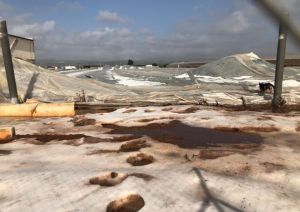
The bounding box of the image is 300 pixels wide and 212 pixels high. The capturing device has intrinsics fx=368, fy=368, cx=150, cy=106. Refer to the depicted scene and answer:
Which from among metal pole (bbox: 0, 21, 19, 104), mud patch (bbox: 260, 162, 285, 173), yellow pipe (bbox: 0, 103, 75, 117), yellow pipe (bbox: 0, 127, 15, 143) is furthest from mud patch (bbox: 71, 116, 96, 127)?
mud patch (bbox: 260, 162, 285, 173)

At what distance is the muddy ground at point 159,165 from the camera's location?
4215mm

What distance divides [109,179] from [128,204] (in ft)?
2.62

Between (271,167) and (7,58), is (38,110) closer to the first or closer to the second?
(7,58)

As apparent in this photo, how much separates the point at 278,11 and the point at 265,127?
7.52 metres

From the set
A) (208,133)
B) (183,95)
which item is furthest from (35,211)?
(183,95)

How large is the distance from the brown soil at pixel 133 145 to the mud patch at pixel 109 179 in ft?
5.08

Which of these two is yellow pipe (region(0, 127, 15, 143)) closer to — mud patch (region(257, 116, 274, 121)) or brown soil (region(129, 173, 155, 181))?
brown soil (region(129, 173, 155, 181))

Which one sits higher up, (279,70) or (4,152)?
(279,70)

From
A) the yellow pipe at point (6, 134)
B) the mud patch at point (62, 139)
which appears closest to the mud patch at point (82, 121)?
the mud patch at point (62, 139)

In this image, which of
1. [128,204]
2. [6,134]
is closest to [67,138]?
[6,134]

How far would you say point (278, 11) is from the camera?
101 cm

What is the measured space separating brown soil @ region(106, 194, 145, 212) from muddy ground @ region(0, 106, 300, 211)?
0.01m

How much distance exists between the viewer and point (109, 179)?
493 cm

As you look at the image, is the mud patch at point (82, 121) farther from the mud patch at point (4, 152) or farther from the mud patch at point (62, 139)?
the mud patch at point (4, 152)
